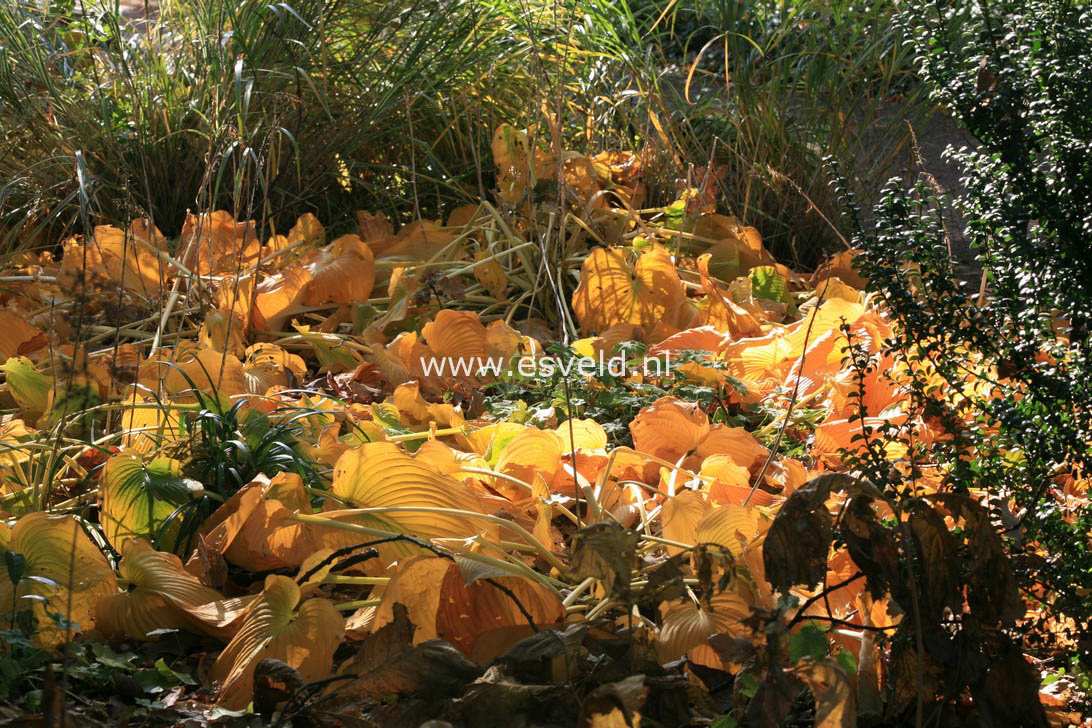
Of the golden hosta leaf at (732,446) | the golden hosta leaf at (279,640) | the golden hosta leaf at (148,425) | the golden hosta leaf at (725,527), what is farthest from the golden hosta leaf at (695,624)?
the golden hosta leaf at (148,425)

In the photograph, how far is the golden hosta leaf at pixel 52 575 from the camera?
47.9 inches

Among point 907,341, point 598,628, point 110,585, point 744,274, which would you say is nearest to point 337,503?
point 110,585

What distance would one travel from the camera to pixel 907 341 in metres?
1.25

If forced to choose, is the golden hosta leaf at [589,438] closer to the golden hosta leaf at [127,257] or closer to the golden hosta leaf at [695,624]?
the golden hosta leaf at [695,624]

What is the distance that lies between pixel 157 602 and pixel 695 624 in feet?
2.13

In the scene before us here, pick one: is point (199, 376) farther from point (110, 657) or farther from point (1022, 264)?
point (1022, 264)

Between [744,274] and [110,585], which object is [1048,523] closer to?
[110,585]

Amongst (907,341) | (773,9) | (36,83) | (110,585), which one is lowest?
(110,585)

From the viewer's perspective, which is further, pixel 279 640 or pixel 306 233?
pixel 306 233

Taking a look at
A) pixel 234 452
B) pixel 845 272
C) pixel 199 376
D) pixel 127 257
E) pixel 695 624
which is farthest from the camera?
pixel 845 272

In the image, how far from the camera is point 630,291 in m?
2.55

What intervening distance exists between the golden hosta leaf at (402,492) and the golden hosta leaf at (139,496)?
0.21 meters

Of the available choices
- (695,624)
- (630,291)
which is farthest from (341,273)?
(695,624)

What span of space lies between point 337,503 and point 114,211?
A: 1.76m
